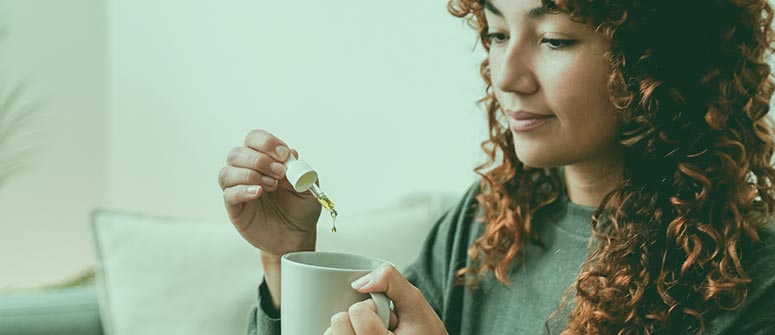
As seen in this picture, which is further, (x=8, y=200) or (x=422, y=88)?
(x=8, y=200)

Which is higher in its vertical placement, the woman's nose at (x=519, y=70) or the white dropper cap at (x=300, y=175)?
the woman's nose at (x=519, y=70)

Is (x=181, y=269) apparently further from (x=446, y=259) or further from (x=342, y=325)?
(x=342, y=325)

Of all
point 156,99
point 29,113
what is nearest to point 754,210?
point 156,99

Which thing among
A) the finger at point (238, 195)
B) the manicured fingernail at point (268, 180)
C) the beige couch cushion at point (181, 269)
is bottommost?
the beige couch cushion at point (181, 269)

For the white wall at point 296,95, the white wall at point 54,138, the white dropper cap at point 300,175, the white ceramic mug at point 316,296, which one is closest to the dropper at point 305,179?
the white dropper cap at point 300,175

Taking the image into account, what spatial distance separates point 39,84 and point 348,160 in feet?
3.79

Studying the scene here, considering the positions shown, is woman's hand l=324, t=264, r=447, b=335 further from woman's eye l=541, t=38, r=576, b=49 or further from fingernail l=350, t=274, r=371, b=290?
woman's eye l=541, t=38, r=576, b=49

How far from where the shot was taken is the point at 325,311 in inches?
36.9

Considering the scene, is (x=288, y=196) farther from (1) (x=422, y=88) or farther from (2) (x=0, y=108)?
(2) (x=0, y=108)

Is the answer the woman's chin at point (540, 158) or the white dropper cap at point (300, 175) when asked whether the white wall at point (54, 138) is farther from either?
the woman's chin at point (540, 158)

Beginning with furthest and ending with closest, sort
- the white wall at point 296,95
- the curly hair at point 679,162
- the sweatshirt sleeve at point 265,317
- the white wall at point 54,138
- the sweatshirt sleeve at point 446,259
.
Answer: the white wall at point 54,138, the white wall at point 296,95, the sweatshirt sleeve at point 446,259, the sweatshirt sleeve at point 265,317, the curly hair at point 679,162

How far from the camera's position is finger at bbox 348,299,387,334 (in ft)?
2.94

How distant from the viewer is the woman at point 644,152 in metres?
1.07

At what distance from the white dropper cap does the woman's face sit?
254 mm
